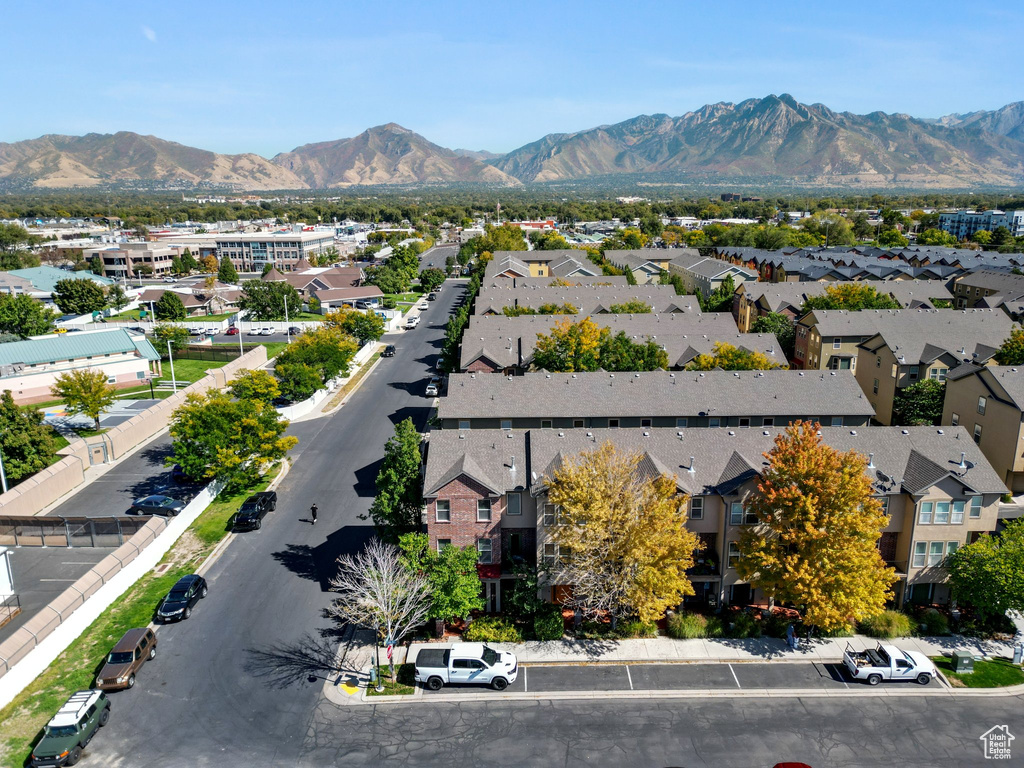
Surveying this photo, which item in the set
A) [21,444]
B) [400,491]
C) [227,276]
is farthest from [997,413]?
[227,276]

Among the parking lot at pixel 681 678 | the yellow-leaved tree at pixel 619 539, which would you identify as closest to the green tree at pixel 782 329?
the yellow-leaved tree at pixel 619 539

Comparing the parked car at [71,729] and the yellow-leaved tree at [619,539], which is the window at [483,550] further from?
the parked car at [71,729]

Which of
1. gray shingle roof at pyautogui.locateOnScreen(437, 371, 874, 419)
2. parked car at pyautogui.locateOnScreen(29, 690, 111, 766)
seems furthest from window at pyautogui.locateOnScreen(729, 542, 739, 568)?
parked car at pyautogui.locateOnScreen(29, 690, 111, 766)

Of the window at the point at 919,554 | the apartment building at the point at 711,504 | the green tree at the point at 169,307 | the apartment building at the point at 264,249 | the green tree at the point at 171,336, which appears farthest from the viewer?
the apartment building at the point at 264,249

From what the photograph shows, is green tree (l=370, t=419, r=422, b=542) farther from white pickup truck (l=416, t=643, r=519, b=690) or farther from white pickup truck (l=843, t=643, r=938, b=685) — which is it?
white pickup truck (l=843, t=643, r=938, b=685)

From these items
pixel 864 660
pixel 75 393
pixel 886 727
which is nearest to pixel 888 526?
pixel 864 660
